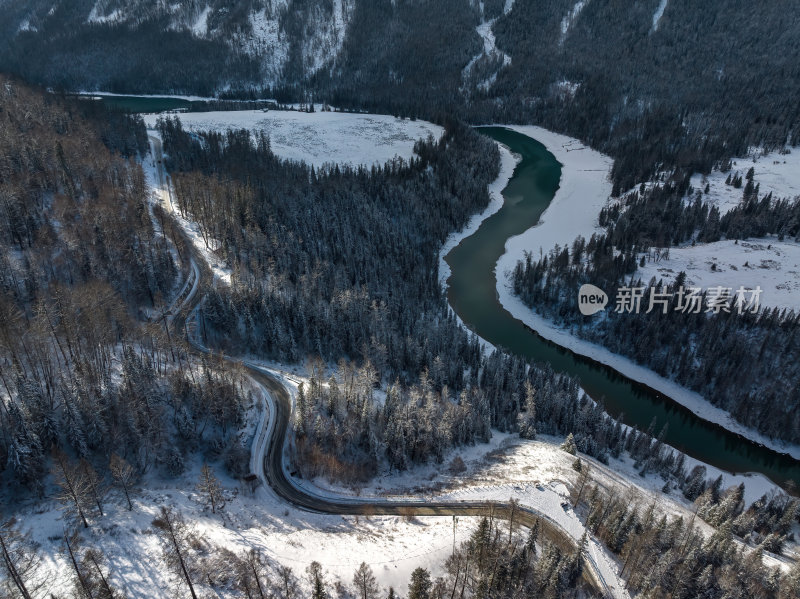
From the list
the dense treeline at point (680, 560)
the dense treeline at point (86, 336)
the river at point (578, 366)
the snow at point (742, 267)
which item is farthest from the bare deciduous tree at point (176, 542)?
the snow at point (742, 267)

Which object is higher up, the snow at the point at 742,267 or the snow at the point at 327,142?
the snow at the point at 327,142

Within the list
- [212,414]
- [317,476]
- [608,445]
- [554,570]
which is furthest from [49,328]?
[608,445]

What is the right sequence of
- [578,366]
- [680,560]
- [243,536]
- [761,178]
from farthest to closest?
[761,178] < [578,366] < [243,536] < [680,560]

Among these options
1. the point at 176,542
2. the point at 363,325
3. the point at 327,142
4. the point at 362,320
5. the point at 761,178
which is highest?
the point at 761,178

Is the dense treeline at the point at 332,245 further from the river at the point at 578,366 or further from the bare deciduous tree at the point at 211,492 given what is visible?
the bare deciduous tree at the point at 211,492

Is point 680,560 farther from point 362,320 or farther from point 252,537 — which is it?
point 362,320

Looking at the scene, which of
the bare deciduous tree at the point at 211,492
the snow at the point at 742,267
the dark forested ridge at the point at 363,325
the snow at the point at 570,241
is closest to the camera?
the bare deciduous tree at the point at 211,492

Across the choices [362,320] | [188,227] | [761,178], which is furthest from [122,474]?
[761,178]
